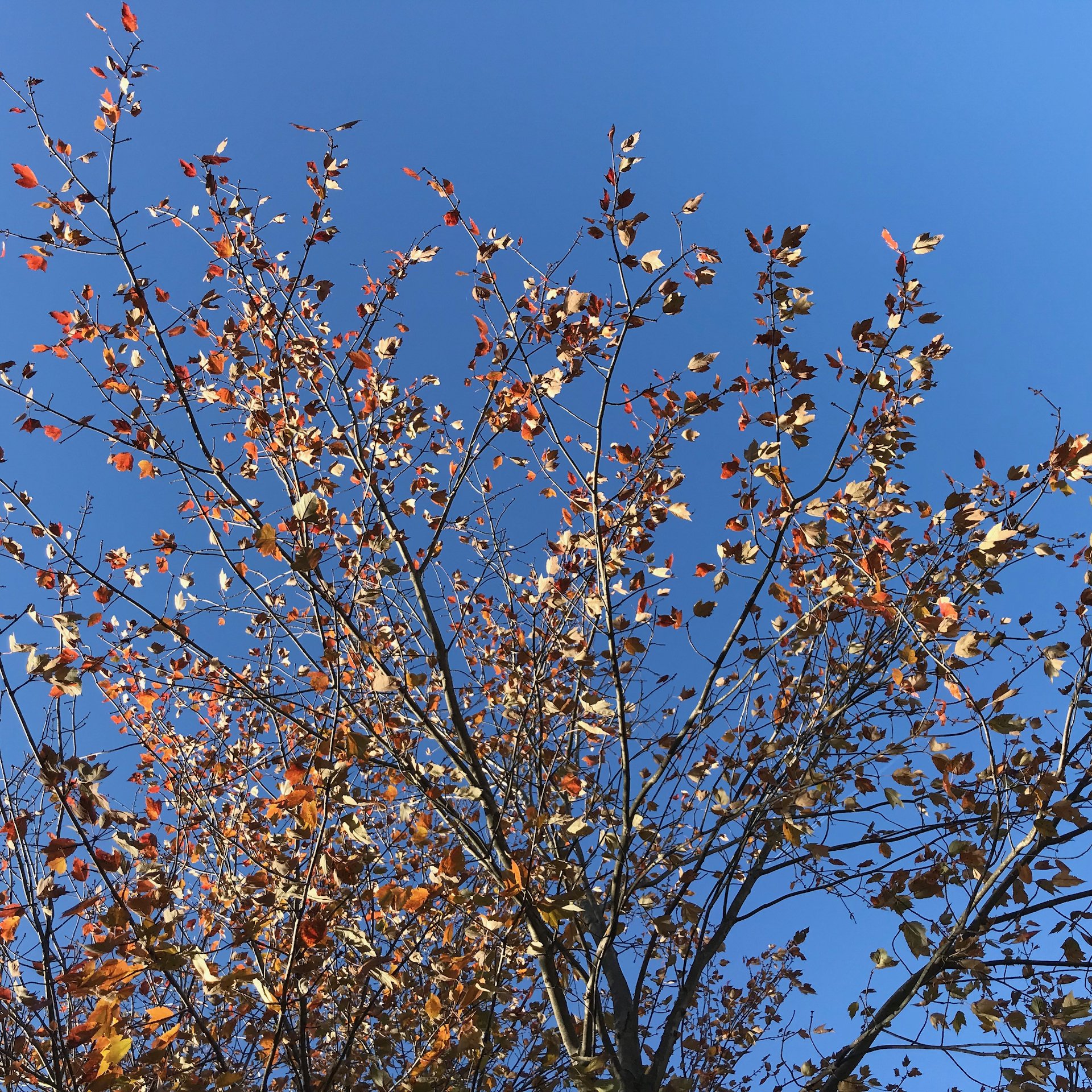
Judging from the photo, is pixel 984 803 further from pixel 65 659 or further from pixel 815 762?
pixel 65 659

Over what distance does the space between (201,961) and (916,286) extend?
13.0ft

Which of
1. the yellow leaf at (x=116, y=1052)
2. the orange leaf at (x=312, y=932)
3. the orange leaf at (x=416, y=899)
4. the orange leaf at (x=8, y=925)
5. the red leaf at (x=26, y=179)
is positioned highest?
the red leaf at (x=26, y=179)

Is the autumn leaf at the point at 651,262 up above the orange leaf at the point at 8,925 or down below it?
above

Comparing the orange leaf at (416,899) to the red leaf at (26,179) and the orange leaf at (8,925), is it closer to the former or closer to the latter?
the orange leaf at (8,925)

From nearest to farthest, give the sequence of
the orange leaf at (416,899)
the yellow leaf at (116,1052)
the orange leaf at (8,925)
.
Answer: the yellow leaf at (116,1052) → the orange leaf at (416,899) → the orange leaf at (8,925)

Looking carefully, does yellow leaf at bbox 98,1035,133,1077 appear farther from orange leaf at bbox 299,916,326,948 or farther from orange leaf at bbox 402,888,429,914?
orange leaf at bbox 402,888,429,914

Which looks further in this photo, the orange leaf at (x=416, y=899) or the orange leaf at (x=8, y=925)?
the orange leaf at (x=8, y=925)

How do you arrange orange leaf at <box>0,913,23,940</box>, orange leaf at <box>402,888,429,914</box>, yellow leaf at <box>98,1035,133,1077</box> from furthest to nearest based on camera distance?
orange leaf at <box>0,913,23,940</box> → orange leaf at <box>402,888,429,914</box> → yellow leaf at <box>98,1035,133,1077</box>

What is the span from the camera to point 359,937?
2.85m

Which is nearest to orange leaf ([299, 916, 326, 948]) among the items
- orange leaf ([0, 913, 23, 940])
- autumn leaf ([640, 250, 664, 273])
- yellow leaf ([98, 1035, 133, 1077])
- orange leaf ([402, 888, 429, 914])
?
orange leaf ([402, 888, 429, 914])

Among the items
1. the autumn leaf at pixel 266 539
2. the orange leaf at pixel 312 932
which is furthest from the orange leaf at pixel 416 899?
the autumn leaf at pixel 266 539

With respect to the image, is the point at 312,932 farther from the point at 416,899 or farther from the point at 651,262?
the point at 651,262

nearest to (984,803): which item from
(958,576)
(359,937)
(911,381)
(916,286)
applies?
(958,576)

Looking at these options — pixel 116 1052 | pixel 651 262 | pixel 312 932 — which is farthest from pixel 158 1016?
pixel 651 262
